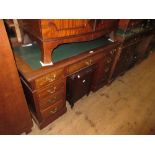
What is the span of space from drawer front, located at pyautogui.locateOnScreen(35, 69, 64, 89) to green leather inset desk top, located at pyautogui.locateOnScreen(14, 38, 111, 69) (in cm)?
12

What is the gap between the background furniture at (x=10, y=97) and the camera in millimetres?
850

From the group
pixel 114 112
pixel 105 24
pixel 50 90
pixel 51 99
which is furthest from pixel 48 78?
pixel 114 112

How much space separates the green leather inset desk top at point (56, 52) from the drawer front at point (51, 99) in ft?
1.35

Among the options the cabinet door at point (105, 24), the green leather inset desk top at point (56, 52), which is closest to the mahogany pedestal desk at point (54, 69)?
the green leather inset desk top at point (56, 52)

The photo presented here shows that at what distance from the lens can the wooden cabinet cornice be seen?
40.3 inches

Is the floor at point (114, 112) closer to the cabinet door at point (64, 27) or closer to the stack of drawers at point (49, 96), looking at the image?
the stack of drawers at point (49, 96)

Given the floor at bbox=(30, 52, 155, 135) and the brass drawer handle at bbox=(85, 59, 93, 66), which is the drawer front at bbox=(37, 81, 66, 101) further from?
the floor at bbox=(30, 52, 155, 135)

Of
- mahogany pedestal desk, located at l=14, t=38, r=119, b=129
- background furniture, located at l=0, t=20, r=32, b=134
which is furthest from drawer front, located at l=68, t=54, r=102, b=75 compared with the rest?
background furniture, located at l=0, t=20, r=32, b=134

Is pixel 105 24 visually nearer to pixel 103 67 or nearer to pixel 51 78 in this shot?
pixel 103 67

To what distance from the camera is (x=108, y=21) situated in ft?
4.88

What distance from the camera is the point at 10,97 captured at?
3.59ft

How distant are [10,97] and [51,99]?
1.55 feet

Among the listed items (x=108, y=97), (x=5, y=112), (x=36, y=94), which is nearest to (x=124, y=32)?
(x=108, y=97)
